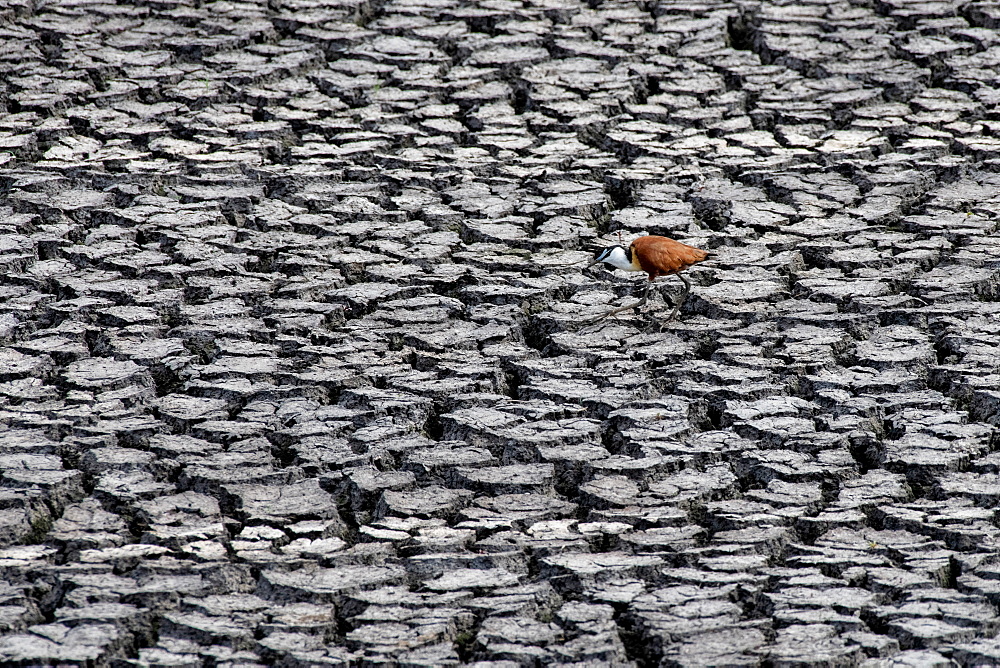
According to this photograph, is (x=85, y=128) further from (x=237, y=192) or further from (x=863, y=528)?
(x=863, y=528)

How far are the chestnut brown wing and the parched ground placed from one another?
0.21 m

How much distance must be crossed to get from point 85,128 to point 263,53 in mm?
1198

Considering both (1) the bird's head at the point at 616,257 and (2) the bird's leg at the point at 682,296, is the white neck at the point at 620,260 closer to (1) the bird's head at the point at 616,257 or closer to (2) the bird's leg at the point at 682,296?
(1) the bird's head at the point at 616,257

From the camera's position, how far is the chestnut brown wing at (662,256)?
4.98 meters

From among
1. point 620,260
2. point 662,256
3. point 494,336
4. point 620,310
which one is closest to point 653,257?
point 662,256

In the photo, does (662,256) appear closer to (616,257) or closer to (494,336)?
(616,257)

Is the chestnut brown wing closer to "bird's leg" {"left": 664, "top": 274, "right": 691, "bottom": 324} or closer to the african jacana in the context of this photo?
the african jacana

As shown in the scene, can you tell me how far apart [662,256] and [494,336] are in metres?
0.71

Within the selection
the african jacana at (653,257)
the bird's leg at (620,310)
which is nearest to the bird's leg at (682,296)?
the african jacana at (653,257)

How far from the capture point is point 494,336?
4875mm

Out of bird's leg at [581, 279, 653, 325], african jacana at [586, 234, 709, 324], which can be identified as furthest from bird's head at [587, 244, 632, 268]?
bird's leg at [581, 279, 653, 325]

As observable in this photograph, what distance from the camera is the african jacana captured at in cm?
498

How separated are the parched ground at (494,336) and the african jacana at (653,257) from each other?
17cm

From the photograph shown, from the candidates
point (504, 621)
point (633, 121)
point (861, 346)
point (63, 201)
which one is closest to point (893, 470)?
point (861, 346)
